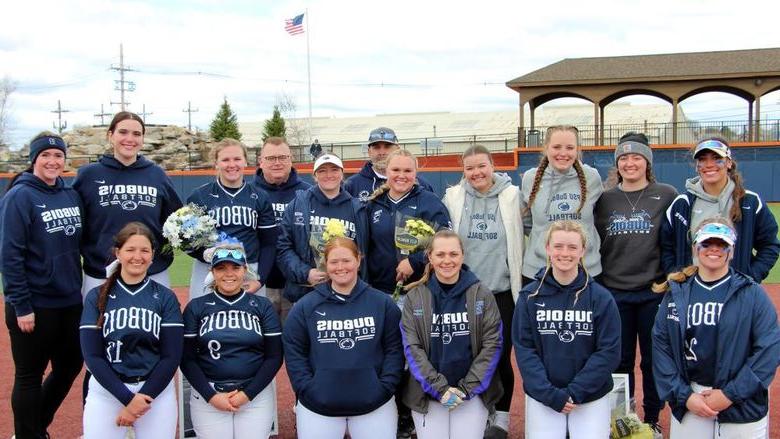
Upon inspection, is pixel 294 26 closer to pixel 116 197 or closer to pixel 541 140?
pixel 541 140

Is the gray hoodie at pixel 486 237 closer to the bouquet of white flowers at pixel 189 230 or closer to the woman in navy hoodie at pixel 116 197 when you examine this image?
the bouquet of white flowers at pixel 189 230

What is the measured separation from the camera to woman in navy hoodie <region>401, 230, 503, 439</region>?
4.33m

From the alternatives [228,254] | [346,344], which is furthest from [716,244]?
[228,254]

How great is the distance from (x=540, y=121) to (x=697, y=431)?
50.4 m

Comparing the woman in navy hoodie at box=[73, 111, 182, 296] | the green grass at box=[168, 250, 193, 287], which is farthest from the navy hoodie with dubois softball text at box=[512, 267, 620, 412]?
the green grass at box=[168, 250, 193, 287]

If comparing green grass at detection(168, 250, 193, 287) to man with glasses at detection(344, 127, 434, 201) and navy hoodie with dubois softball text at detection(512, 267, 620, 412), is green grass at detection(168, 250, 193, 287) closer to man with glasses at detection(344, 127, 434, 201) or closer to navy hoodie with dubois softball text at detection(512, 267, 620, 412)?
man with glasses at detection(344, 127, 434, 201)

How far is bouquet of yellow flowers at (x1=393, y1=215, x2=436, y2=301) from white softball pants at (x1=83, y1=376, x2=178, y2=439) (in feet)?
5.61

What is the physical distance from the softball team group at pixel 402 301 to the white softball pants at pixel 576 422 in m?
0.01

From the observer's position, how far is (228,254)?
14.7ft

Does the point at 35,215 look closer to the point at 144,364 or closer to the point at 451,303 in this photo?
the point at 144,364

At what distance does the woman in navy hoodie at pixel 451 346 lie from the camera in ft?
14.2

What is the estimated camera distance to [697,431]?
3986 millimetres

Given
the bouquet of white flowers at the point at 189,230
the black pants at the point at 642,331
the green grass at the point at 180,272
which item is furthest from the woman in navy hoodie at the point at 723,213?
the green grass at the point at 180,272

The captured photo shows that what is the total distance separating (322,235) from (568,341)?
1844 mm
